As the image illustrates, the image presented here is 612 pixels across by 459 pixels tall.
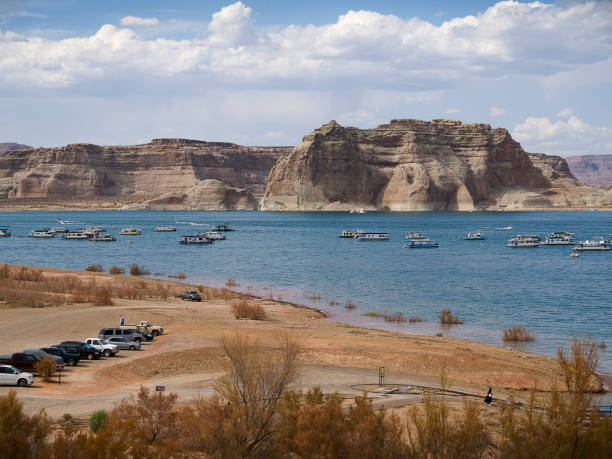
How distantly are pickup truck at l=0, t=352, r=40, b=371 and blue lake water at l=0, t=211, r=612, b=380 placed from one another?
22734 millimetres

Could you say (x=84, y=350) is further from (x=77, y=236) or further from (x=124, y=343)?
(x=77, y=236)

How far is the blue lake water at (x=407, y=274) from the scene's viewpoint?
44.4m

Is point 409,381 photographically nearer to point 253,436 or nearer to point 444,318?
point 253,436

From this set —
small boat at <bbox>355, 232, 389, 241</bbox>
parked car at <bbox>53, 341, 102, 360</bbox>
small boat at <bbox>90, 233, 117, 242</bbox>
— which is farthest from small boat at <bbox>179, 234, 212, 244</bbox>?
parked car at <bbox>53, 341, 102, 360</bbox>

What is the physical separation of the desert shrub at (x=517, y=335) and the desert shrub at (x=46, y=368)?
82.4ft

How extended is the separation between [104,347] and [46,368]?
16.9ft

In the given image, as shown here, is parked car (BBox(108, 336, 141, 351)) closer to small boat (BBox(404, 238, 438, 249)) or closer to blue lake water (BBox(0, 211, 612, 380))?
blue lake water (BBox(0, 211, 612, 380))

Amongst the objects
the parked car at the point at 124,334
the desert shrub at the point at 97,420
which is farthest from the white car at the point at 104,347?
the desert shrub at the point at 97,420

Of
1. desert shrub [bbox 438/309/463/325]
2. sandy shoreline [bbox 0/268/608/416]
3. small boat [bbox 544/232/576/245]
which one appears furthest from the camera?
small boat [bbox 544/232/576/245]

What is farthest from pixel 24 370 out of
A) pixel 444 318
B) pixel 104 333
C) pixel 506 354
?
pixel 444 318

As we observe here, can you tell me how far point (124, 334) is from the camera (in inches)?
1268

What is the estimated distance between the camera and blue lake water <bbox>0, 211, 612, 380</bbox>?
1747 inches

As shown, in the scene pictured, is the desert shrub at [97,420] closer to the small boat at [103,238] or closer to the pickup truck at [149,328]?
the pickup truck at [149,328]

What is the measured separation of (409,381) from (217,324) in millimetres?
15417
